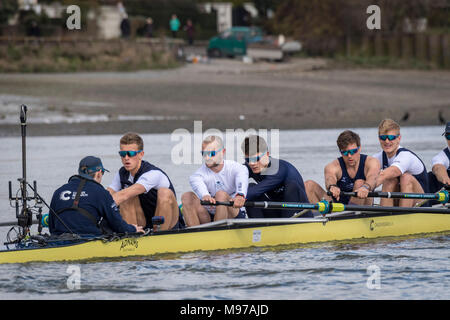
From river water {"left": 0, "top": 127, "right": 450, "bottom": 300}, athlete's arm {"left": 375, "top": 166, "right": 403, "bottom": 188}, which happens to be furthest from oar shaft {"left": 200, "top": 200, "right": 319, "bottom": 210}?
athlete's arm {"left": 375, "top": 166, "right": 403, "bottom": 188}

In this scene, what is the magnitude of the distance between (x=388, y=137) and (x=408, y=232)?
1.34 m

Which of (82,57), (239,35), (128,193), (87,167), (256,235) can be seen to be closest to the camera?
(87,167)

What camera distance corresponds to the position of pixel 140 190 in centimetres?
1028

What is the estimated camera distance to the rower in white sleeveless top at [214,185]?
10555mm

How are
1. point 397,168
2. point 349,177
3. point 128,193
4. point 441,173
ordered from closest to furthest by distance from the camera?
point 128,193, point 349,177, point 397,168, point 441,173

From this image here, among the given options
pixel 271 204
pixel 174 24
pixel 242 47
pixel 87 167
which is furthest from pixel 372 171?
pixel 174 24

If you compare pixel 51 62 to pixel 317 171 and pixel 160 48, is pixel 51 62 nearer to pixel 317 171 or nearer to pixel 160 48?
pixel 160 48

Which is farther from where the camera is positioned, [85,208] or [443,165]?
[443,165]

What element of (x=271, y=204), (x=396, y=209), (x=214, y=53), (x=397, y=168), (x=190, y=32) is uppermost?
(x=190, y=32)

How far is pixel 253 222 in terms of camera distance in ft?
35.3

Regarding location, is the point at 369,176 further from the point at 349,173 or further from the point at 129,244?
the point at 129,244

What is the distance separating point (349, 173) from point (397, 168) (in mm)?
669

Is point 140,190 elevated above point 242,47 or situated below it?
below

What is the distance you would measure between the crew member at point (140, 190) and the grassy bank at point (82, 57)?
2304 centimetres
